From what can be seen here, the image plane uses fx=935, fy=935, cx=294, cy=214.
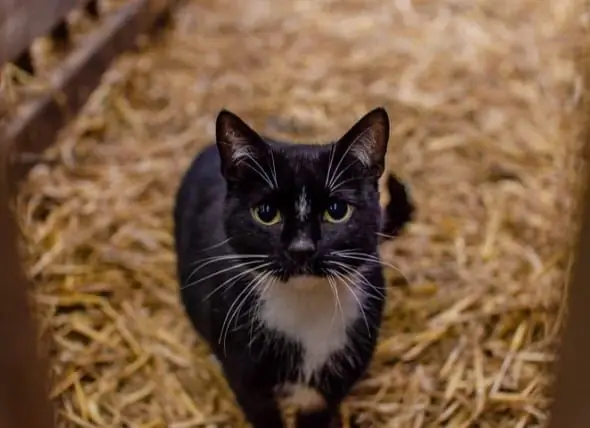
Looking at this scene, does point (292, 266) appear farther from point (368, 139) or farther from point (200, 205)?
point (200, 205)

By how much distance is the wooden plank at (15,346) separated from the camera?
2.60ft

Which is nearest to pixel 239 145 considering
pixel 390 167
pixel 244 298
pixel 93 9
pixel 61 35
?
pixel 244 298

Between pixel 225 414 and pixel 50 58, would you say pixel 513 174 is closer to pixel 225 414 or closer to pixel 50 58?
pixel 225 414

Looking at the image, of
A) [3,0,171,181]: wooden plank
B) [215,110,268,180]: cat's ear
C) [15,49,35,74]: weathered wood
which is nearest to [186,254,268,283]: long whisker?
[215,110,268,180]: cat's ear

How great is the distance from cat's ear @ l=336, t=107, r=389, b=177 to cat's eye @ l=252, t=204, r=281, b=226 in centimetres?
11

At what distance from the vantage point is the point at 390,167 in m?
1.92

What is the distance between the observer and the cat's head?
1113 millimetres

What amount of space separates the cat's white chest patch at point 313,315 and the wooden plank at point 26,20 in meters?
0.78

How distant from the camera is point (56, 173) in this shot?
1.92 metres

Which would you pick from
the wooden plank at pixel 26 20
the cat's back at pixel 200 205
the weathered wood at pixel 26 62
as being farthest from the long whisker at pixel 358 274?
the weathered wood at pixel 26 62

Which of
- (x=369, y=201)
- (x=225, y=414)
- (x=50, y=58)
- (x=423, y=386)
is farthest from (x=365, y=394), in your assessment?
(x=50, y=58)

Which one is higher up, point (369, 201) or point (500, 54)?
point (500, 54)

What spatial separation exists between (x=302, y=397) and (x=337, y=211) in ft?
0.98

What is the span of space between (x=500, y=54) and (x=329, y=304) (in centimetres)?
133
